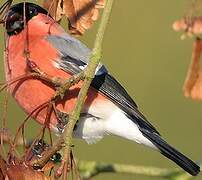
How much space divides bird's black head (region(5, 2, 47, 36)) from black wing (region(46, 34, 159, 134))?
3.9 inches

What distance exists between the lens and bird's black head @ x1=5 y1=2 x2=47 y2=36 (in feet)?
9.14

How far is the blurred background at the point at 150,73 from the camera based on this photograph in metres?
4.42

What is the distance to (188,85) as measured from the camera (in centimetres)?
262

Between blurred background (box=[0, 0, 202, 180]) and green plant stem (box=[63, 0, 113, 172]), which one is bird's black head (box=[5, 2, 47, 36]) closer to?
green plant stem (box=[63, 0, 113, 172])

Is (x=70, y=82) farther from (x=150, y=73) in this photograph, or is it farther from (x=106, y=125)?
(x=150, y=73)

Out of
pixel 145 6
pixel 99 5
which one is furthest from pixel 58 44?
pixel 145 6

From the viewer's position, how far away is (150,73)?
14.7 feet

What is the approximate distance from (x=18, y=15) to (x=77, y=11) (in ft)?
1.29

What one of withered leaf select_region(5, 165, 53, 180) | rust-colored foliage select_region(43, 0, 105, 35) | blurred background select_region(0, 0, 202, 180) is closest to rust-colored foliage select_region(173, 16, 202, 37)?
rust-colored foliage select_region(43, 0, 105, 35)

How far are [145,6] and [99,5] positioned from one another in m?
1.99

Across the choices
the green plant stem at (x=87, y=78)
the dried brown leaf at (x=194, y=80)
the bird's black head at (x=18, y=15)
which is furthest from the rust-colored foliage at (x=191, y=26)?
the bird's black head at (x=18, y=15)

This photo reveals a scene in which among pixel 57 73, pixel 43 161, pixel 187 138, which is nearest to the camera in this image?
pixel 43 161

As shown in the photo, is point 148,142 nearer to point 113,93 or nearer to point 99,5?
point 113,93

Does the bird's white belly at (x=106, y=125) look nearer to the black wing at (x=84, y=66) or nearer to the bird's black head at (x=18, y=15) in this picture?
the black wing at (x=84, y=66)
